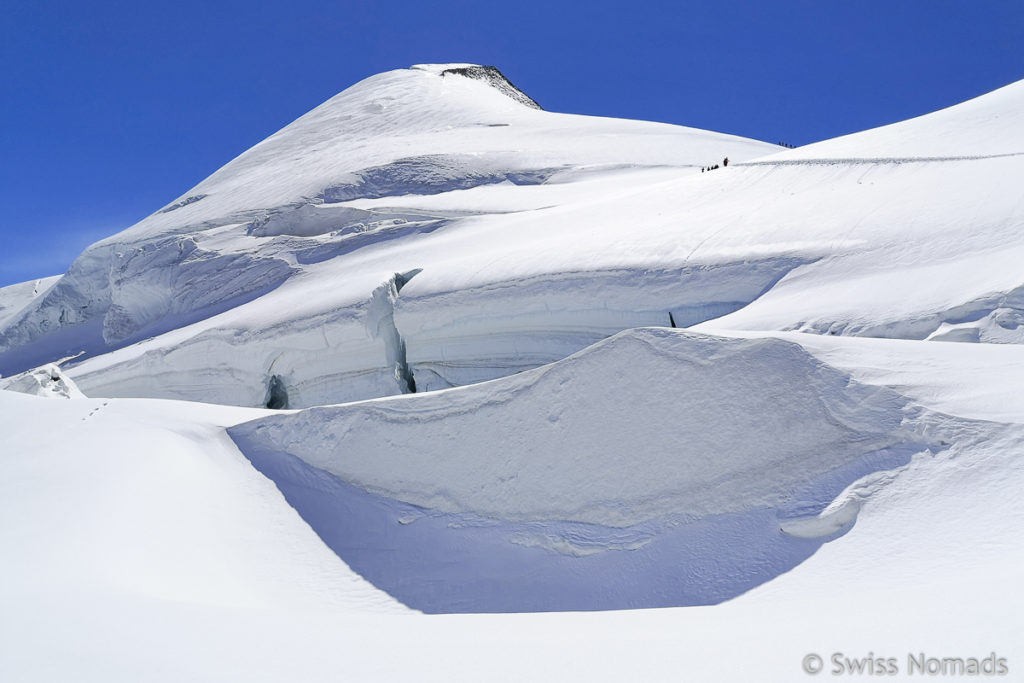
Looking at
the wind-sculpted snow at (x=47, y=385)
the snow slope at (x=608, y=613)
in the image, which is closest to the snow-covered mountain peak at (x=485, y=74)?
the wind-sculpted snow at (x=47, y=385)

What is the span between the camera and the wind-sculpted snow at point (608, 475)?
11.9 ft

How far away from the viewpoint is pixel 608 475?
4.27 meters

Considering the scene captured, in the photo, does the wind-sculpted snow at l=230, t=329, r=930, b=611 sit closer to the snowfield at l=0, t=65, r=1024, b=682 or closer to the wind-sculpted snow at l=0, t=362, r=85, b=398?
the snowfield at l=0, t=65, r=1024, b=682

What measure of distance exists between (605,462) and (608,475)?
0.10 metres

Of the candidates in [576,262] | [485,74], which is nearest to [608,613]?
[576,262]

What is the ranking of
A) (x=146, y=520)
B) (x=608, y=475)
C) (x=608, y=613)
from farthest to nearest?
1. (x=608, y=475)
2. (x=146, y=520)
3. (x=608, y=613)

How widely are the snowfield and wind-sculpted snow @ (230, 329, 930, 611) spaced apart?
0.05 feet

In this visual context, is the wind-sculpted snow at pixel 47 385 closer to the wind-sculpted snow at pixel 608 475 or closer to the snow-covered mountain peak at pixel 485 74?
the wind-sculpted snow at pixel 608 475

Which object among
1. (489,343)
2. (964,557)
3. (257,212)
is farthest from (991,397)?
(257,212)

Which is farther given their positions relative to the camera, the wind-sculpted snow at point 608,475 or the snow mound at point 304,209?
the snow mound at point 304,209

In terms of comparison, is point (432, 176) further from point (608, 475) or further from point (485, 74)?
point (485, 74)

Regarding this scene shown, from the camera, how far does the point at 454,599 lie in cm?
394

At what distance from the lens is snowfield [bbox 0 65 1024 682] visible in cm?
243

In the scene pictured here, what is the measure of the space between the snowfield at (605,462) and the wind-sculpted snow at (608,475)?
16 mm
